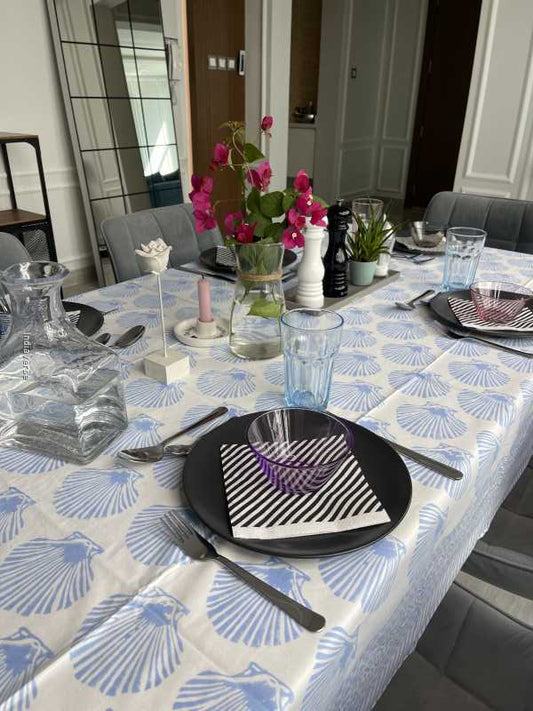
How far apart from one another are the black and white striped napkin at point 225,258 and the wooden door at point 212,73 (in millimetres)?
2077

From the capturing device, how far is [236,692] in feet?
1.44

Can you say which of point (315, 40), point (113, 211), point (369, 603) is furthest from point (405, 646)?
point (315, 40)

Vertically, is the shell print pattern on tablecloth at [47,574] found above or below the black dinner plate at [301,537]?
below

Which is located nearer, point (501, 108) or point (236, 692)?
point (236, 692)

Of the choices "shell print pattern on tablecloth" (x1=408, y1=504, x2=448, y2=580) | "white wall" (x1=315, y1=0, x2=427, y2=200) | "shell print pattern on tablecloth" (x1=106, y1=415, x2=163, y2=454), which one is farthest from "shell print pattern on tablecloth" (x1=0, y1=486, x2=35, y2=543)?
"white wall" (x1=315, y1=0, x2=427, y2=200)

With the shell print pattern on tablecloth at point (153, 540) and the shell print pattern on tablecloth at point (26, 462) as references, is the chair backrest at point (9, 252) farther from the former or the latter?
the shell print pattern on tablecloth at point (153, 540)

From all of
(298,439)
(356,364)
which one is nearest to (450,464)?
(298,439)

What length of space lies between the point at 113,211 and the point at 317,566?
3029 mm

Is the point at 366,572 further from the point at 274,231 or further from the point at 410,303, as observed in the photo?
the point at 410,303

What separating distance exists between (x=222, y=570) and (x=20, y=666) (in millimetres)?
195

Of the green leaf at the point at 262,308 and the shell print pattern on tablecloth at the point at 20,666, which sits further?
the green leaf at the point at 262,308

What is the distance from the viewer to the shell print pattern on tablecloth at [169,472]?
2.23 feet

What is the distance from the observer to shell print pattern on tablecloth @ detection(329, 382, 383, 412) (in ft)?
2.85

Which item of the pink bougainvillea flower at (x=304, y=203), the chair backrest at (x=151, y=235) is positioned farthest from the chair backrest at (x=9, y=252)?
the pink bougainvillea flower at (x=304, y=203)
